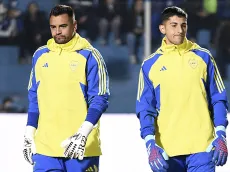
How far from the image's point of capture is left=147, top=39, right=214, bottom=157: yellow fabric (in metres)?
4.90

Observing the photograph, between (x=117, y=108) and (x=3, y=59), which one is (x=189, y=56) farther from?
(x=3, y=59)

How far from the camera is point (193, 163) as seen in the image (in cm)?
485

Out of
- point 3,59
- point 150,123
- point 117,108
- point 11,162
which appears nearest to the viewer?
point 150,123

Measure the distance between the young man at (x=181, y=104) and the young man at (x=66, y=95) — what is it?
0.98 ft

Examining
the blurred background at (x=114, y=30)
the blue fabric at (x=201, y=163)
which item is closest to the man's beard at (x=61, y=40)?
the blue fabric at (x=201, y=163)

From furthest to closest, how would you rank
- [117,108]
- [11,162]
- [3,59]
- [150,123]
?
1. [3,59]
2. [117,108]
3. [11,162]
4. [150,123]

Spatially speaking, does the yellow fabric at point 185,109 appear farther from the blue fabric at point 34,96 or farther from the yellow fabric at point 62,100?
the blue fabric at point 34,96

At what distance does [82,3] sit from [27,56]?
837 millimetres

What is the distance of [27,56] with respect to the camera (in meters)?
9.37

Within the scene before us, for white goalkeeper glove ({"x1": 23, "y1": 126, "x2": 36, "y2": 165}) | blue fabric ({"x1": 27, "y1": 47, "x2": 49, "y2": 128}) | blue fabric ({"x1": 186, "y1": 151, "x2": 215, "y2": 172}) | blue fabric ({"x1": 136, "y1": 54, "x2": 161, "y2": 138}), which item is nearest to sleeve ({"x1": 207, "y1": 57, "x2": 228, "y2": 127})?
blue fabric ({"x1": 186, "y1": 151, "x2": 215, "y2": 172})

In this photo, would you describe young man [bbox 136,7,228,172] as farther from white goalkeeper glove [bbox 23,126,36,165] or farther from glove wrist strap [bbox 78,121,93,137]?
→ white goalkeeper glove [bbox 23,126,36,165]

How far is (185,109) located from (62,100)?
729 mm

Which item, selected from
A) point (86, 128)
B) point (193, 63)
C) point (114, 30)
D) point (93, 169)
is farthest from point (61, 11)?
point (114, 30)

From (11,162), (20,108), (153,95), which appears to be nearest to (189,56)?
(153,95)
